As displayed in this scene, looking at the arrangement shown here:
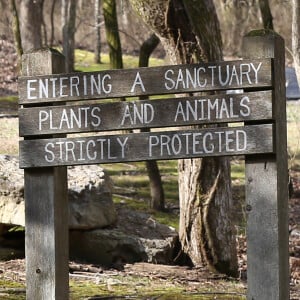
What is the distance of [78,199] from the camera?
997cm

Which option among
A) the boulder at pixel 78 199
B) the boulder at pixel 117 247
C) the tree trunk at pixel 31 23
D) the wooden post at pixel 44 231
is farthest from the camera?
the tree trunk at pixel 31 23

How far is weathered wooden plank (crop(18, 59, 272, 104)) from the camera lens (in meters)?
5.64

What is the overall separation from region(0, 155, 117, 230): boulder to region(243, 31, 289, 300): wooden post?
444cm

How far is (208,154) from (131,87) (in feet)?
2.36

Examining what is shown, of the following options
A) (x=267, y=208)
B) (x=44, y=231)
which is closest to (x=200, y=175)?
(x=44, y=231)

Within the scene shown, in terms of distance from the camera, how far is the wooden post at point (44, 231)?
5984 mm

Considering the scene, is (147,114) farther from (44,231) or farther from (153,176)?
(153,176)

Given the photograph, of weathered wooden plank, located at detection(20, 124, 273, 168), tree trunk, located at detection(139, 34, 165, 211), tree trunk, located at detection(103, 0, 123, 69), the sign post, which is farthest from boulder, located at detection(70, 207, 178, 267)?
tree trunk, located at detection(103, 0, 123, 69)

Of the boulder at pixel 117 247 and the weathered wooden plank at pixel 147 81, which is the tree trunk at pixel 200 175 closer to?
the boulder at pixel 117 247

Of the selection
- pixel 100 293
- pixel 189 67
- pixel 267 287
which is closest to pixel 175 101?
pixel 189 67

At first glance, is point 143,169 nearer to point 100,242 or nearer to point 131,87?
point 100,242

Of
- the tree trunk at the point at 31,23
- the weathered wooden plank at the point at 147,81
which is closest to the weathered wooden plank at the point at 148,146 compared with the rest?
the weathered wooden plank at the point at 147,81

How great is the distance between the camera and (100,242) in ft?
32.8

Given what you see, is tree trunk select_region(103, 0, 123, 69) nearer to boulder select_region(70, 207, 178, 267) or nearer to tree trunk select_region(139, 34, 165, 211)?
tree trunk select_region(139, 34, 165, 211)
